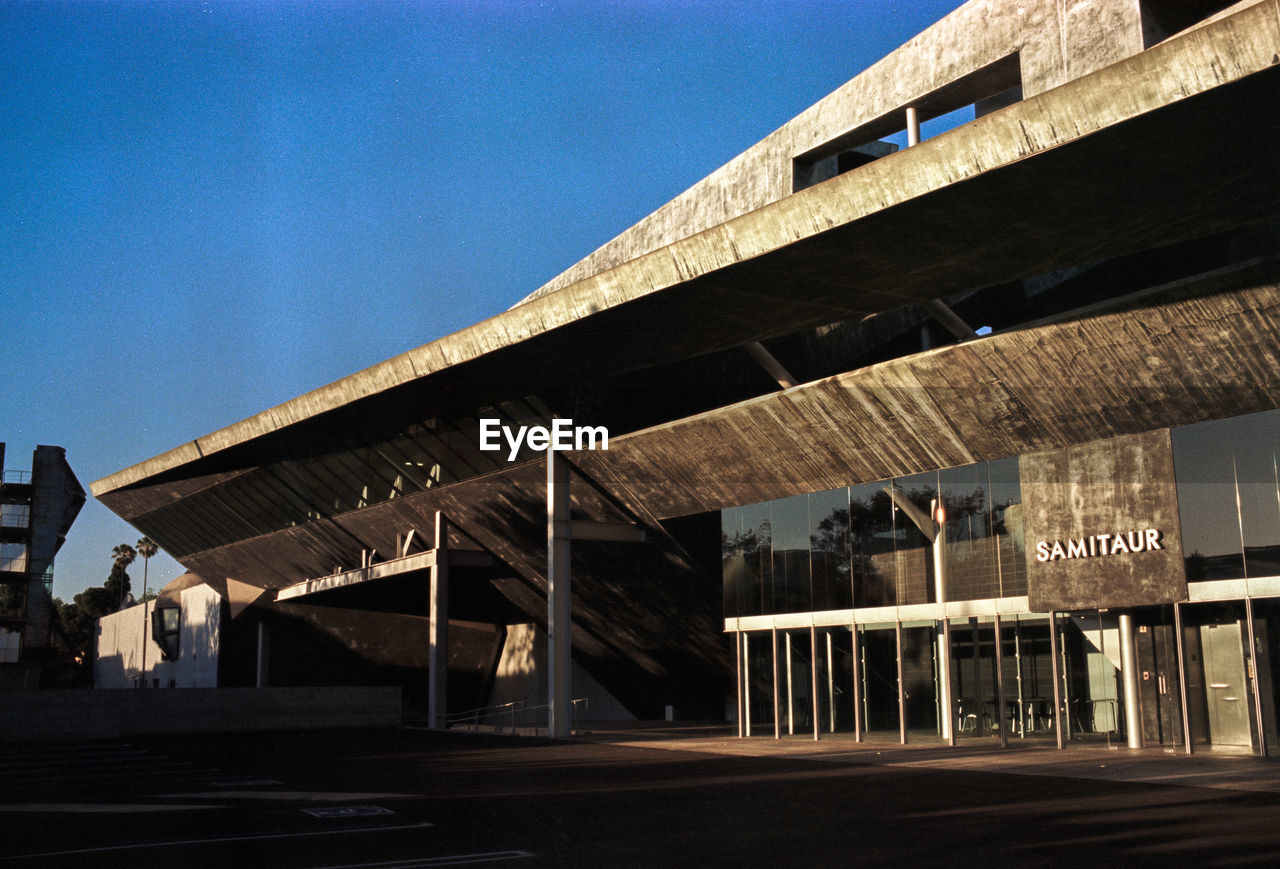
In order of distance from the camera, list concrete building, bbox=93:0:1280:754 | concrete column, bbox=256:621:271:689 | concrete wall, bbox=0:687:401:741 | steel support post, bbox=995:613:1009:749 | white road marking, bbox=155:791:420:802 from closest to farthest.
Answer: white road marking, bbox=155:791:420:802 → concrete building, bbox=93:0:1280:754 → steel support post, bbox=995:613:1009:749 → concrete wall, bbox=0:687:401:741 → concrete column, bbox=256:621:271:689

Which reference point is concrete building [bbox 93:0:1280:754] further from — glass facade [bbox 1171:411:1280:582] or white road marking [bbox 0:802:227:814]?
white road marking [bbox 0:802:227:814]

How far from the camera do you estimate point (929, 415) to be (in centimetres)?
2020

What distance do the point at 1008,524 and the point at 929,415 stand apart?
241cm

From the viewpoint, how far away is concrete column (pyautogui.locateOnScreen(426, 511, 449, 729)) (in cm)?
3127

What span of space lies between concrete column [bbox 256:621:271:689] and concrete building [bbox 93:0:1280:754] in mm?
17285

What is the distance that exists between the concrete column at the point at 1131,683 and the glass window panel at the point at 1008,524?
5.71 ft

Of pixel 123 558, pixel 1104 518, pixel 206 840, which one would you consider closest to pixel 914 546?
pixel 1104 518

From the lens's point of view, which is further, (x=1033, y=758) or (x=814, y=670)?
(x=814, y=670)

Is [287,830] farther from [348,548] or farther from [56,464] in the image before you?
[56,464]

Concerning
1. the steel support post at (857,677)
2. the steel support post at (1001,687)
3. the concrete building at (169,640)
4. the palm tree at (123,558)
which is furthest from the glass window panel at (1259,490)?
the palm tree at (123,558)

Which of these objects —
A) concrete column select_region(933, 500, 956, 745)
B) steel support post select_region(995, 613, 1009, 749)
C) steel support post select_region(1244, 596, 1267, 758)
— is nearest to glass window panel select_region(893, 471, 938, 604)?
concrete column select_region(933, 500, 956, 745)

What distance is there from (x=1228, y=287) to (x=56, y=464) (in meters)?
57.8

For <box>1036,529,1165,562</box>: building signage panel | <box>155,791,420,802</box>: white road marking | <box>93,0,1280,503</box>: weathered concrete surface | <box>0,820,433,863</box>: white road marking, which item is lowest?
<box>155,791,420,802</box>: white road marking

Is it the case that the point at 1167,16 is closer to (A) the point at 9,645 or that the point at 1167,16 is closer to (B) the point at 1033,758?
(B) the point at 1033,758
